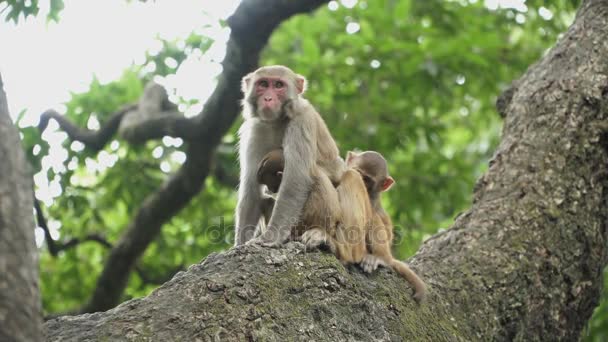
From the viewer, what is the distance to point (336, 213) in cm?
621

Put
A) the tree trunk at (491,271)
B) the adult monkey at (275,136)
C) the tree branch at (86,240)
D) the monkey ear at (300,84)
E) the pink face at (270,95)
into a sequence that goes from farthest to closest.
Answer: the tree branch at (86,240), the monkey ear at (300,84), the pink face at (270,95), the adult monkey at (275,136), the tree trunk at (491,271)

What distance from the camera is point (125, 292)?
1140 centimetres

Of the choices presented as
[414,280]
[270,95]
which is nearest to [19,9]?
[270,95]

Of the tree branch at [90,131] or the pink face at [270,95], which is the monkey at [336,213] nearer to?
Answer: the pink face at [270,95]

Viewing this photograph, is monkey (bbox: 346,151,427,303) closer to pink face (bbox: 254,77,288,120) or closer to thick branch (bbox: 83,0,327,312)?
pink face (bbox: 254,77,288,120)

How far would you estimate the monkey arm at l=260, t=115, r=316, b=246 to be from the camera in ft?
20.6

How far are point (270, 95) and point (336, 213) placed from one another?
1.38 metres

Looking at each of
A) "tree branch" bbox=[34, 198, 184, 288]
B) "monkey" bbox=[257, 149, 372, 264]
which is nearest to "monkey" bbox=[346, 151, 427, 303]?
"monkey" bbox=[257, 149, 372, 264]

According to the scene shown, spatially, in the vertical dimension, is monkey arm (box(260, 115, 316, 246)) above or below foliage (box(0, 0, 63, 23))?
below

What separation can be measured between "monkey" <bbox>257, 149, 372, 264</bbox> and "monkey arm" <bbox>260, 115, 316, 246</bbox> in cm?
7

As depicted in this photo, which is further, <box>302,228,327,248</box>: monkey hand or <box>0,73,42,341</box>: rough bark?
<box>302,228,327,248</box>: monkey hand

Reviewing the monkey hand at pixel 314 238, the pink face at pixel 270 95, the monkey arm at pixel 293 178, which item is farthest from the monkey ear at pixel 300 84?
the monkey hand at pixel 314 238

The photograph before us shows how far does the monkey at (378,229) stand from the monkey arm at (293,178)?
0.67m

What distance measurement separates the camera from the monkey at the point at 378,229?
18.5 ft
